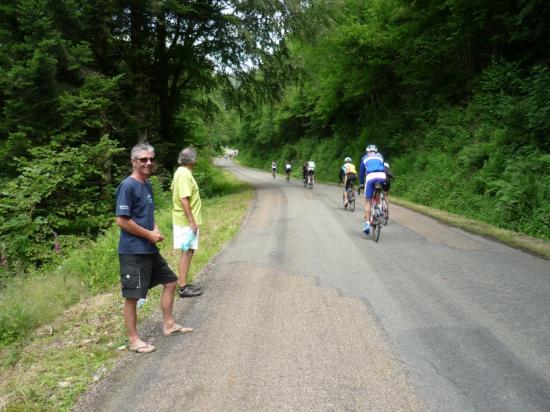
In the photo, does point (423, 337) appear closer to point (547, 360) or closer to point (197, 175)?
point (547, 360)

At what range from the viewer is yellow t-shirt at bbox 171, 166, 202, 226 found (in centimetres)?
576

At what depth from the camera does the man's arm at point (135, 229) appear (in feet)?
13.9

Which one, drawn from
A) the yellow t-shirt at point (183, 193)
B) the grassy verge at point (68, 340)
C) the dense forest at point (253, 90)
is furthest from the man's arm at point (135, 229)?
Result: the dense forest at point (253, 90)

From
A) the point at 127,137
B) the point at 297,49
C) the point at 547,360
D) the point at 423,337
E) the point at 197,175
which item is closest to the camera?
the point at 547,360

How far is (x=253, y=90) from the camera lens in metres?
25.4

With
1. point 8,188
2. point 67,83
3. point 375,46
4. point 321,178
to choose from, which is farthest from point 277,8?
point 321,178

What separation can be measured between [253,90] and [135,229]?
22315 millimetres

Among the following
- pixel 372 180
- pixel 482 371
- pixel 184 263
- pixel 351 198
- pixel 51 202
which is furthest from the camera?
pixel 351 198

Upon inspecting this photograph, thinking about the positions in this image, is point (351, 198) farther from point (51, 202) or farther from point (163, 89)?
point (163, 89)

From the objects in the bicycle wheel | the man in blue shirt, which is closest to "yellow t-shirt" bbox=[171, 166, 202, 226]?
the man in blue shirt

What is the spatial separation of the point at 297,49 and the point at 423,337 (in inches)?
1140

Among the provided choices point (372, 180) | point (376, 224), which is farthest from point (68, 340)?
point (372, 180)

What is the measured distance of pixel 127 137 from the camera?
57.3ft

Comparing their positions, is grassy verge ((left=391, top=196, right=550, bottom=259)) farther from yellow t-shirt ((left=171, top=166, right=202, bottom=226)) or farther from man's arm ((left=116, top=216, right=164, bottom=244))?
man's arm ((left=116, top=216, right=164, bottom=244))
